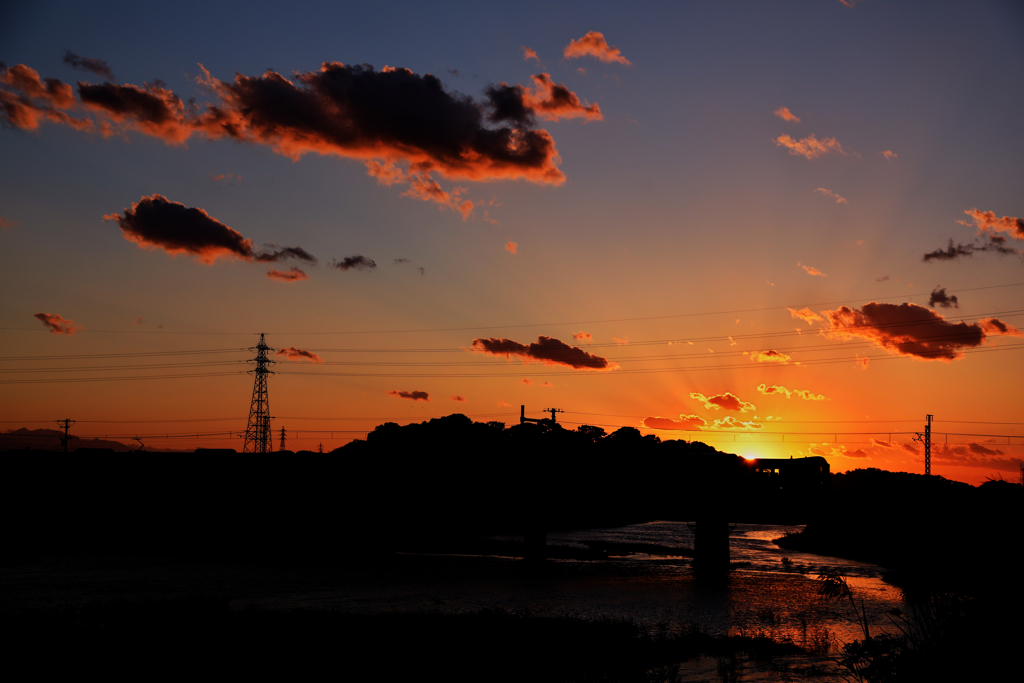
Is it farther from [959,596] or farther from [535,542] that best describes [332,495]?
[959,596]

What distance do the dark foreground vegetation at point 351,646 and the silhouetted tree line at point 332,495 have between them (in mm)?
38804

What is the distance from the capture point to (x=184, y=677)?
23828 millimetres

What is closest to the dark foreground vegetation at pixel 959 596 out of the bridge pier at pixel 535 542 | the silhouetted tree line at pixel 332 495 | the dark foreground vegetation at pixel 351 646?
the dark foreground vegetation at pixel 351 646

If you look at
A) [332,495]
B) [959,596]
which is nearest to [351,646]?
[959,596]

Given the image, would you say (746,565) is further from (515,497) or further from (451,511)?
(451,511)

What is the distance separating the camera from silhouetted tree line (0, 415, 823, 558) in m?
74.4

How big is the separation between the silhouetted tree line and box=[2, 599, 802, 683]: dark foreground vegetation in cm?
3880

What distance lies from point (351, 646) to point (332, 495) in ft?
201

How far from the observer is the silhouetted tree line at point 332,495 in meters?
74.4

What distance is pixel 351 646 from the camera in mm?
28859

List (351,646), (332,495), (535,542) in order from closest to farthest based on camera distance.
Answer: (351,646)
(535,542)
(332,495)

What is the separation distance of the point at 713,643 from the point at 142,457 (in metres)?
93.6

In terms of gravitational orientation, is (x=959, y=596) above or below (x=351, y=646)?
above

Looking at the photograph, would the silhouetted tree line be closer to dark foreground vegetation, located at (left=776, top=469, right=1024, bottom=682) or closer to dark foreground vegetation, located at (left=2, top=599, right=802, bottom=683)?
dark foreground vegetation, located at (left=2, top=599, right=802, bottom=683)
